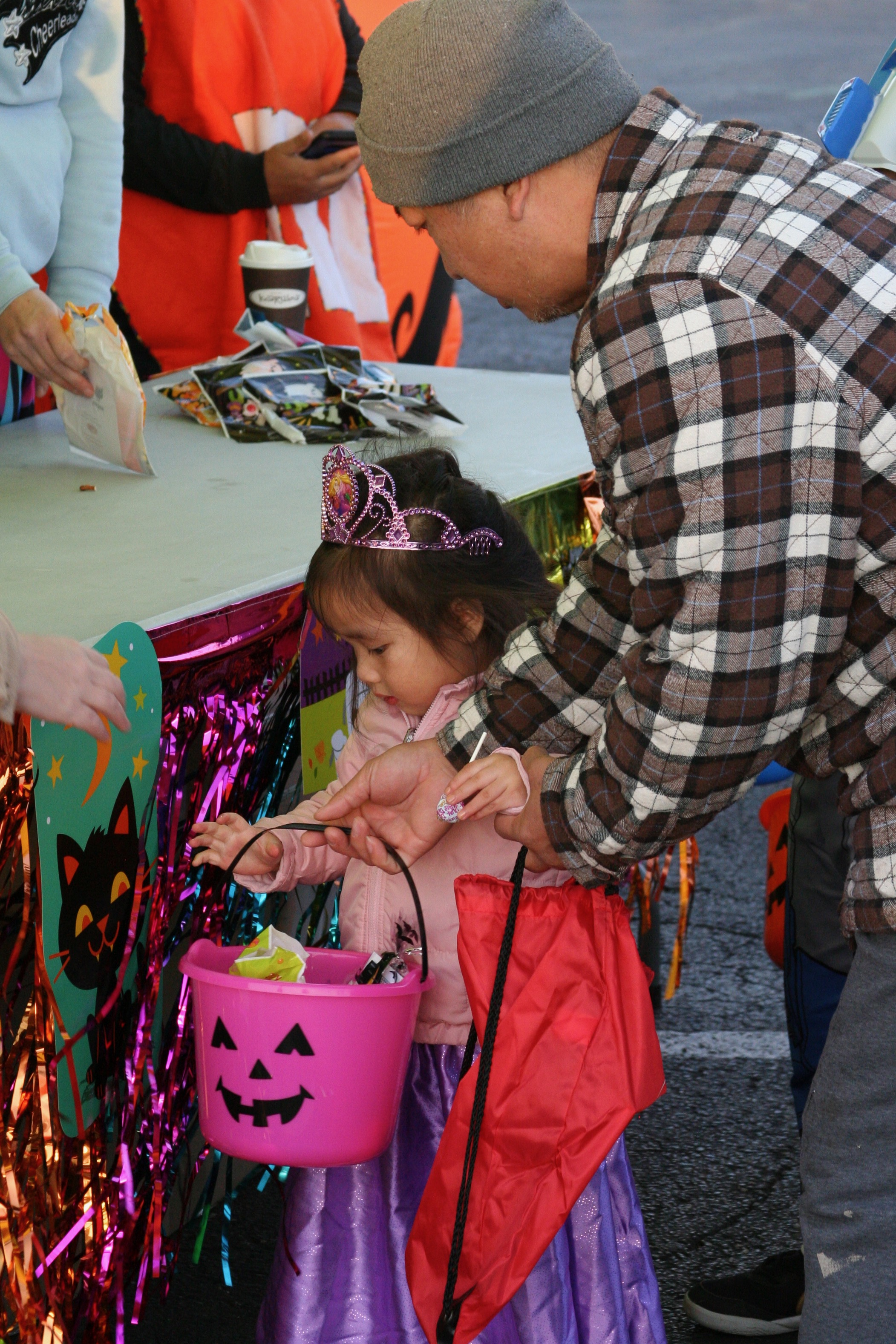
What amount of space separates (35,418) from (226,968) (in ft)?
4.53

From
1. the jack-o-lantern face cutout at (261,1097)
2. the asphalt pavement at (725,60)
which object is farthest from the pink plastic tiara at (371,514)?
the asphalt pavement at (725,60)

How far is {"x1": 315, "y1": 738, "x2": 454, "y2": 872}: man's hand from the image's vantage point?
1.40 meters

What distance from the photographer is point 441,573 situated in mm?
1513

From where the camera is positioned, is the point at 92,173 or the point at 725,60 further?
the point at 725,60

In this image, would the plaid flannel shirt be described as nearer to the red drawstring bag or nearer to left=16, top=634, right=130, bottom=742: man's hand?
the red drawstring bag

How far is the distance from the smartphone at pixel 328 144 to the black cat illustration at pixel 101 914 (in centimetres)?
235

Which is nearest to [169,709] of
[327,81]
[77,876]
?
[77,876]

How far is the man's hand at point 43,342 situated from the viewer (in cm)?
201

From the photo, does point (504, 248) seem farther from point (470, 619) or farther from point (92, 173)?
point (92, 173)

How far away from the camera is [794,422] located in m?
0.99

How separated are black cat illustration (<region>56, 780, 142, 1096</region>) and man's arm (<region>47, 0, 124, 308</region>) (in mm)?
1276

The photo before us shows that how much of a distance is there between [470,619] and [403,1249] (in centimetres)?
70

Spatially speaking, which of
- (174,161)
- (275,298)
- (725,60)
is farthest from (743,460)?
(725,60)

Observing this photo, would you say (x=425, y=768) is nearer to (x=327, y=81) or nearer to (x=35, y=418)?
(x=35, y=418)
